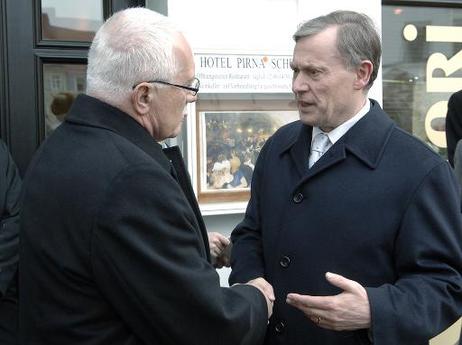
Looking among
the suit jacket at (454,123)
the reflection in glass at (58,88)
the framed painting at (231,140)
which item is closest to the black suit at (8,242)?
the reflection in glass at (58,88)

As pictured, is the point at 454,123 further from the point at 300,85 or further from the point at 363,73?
the point at 300,85

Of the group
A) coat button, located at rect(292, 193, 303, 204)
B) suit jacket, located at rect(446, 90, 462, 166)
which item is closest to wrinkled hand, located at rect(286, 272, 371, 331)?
coat button, located at rect(292, 193, 303, 204)

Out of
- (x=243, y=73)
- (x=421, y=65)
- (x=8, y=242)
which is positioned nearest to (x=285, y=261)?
(x=8, y=242)

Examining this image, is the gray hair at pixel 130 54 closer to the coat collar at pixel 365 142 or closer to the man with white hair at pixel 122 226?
the man with white hair at pixel 122 226

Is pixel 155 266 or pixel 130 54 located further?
pixel 130 54

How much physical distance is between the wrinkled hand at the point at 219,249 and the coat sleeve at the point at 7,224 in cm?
117

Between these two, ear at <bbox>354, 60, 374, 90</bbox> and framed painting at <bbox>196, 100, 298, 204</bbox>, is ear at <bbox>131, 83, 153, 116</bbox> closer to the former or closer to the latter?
ear at <bbox>354, 60, 374, 90</bbox>

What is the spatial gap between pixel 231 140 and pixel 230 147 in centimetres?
4

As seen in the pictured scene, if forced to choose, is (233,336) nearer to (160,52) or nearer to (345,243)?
(345,243)

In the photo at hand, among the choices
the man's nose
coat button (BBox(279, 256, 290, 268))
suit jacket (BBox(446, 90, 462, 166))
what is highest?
the man's nose

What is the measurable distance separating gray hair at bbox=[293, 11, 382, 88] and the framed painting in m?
1.53

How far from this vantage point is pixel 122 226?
143 cm

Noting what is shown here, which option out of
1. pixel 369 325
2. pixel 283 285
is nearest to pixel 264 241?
pixel 283 285

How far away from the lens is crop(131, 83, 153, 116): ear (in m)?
1.63
